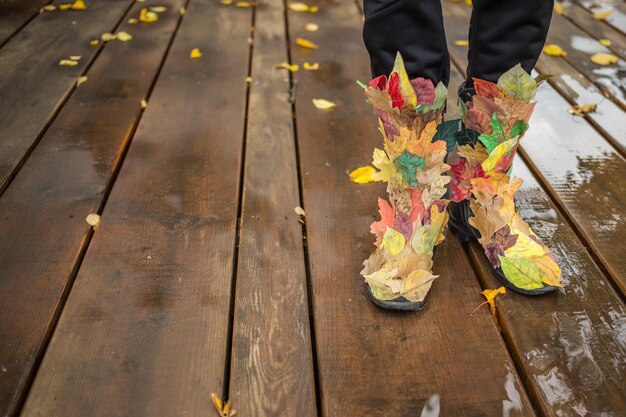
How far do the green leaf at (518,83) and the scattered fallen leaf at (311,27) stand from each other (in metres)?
1.22

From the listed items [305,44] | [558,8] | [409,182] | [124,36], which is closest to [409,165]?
[409,182]

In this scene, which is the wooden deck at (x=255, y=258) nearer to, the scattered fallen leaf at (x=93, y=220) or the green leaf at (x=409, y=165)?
the scattered fallen leaf at (x=93, y=220)

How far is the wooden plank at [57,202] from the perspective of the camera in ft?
2.91

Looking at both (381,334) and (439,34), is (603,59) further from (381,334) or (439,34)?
(381,334)

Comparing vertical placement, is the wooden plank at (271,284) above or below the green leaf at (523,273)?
below

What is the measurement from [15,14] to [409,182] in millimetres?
1818

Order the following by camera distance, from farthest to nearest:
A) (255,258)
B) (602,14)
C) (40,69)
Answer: (602,14)
(40,69)
(255,258)

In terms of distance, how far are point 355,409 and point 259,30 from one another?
1556 millimetres

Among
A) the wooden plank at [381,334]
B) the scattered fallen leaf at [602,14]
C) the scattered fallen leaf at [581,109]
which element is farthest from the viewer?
the scattered fallen leaf at [602,14]

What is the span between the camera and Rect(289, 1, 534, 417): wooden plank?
2.64ft

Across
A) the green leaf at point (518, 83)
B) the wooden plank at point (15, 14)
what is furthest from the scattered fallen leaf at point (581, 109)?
the wooden plank at point (15, 14)

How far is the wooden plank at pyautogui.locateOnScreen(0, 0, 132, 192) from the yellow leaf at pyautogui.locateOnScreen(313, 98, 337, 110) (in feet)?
2.23

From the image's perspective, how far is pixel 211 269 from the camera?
3.34 ft

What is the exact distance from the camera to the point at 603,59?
1848 millimetres
